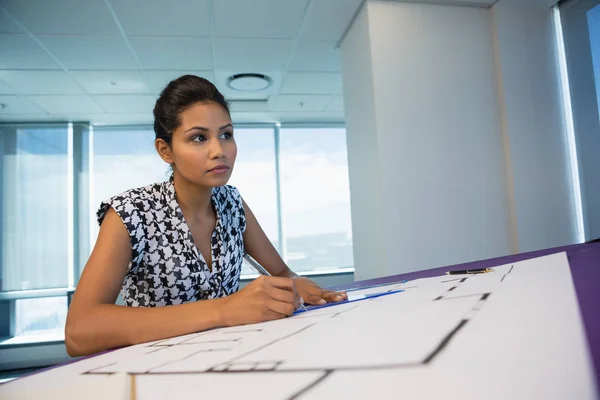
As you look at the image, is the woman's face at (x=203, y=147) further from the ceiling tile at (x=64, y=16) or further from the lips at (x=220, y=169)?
the ceiling tile at (x=64, y=16)

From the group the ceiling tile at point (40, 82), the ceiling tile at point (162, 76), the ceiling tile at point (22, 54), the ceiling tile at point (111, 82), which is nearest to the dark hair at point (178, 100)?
the ceiling tile at point (22, 54)

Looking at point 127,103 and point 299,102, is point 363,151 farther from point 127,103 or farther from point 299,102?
point 127,103

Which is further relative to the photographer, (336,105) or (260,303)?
(336,105)

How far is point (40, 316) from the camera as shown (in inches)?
205

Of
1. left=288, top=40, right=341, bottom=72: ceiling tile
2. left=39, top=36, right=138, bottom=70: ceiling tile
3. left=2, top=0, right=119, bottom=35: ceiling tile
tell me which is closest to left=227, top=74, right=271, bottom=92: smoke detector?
left=288, top=40, right=341, bottom=72: ceiling tile

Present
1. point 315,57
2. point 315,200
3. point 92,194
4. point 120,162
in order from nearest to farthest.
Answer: point 315,57
point 92,194
point 120,162
point 315,200

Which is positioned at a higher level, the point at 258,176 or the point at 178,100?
the point at 258,176

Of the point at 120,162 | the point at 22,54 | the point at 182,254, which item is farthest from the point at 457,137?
the point at 120,162

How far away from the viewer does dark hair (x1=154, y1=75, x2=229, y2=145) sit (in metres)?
1.31

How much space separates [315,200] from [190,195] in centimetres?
488

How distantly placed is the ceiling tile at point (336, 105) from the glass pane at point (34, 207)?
3.51m

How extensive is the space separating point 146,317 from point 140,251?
0.33m

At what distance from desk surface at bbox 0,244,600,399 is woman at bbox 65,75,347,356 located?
7 centimetres

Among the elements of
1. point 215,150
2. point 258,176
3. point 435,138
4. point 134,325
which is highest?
point 258,176
